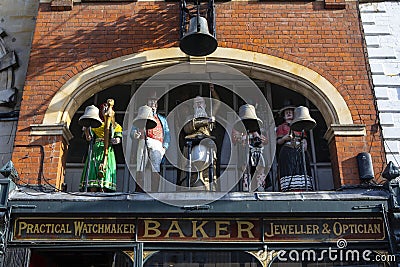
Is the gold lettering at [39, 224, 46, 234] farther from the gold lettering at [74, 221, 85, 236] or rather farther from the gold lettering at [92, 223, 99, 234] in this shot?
the gold lettering at [92, 223, 99, 234]

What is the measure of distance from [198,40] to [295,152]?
97.0 inches

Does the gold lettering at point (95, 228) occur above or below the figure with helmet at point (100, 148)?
below

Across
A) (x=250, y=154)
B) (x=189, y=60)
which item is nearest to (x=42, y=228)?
(x=250, y=154)

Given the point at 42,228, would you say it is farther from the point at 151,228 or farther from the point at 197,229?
the point at 197,229

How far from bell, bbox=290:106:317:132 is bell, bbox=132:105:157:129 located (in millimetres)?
2211

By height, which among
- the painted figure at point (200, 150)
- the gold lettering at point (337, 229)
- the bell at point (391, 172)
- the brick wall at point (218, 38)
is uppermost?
the brick wall at point (218, 38)

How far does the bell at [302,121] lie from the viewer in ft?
27.3

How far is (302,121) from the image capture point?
834 cm

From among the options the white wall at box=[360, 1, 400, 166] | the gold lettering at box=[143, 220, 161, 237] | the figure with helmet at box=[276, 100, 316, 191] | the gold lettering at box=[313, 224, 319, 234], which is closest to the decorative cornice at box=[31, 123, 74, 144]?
the gold lettering at box=[143, 220, 161, 237]

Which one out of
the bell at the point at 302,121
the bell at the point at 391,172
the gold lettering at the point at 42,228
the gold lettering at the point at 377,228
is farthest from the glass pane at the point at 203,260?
the bell at the point at 391,172

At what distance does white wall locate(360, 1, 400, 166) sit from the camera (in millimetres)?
8891

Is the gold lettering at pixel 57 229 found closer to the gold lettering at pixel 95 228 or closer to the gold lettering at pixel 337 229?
the gold lettering at pixel 95 228

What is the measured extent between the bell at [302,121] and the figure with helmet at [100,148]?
291 centimetres

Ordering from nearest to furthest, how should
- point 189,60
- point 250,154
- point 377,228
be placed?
point 377,228 → point 250,154 → point 189,60
